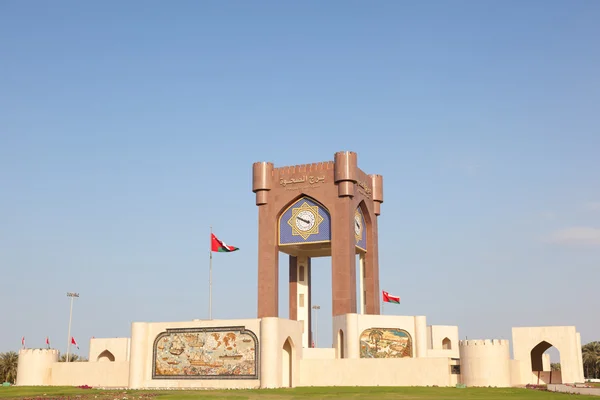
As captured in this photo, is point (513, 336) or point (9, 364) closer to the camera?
point (513, 336)

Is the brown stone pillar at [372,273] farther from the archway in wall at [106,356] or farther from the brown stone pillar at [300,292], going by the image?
the archway in wall at [106,356]

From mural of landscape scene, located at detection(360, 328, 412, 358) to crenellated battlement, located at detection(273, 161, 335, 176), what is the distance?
1651cm

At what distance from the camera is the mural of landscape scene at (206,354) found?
5147 cm

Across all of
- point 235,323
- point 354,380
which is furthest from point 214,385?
point 354,380

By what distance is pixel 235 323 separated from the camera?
52.4 meters

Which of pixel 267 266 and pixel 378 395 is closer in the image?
pixel 378 395

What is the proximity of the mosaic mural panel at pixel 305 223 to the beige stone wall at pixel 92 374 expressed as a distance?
19256mm

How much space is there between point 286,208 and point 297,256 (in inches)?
261

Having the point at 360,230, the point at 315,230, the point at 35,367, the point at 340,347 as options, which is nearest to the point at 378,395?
the point at 340,347

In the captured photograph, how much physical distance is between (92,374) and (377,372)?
25344 mm

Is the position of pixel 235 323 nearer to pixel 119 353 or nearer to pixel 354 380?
pixel 354 380

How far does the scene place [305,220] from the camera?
219ft

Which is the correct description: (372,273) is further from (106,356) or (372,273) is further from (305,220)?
(106,356)

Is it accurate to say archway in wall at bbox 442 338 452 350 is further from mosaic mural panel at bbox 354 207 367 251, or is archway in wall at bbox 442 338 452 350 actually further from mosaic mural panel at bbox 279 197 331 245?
mosaic mural panel at bbox 279 197 331 245
